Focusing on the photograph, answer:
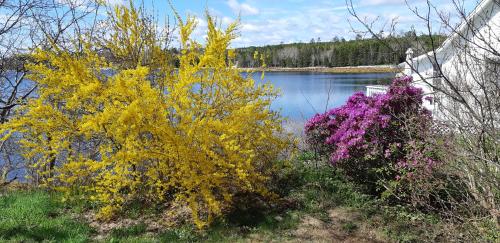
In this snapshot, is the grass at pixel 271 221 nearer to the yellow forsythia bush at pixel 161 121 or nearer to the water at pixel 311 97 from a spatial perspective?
the yellow forsythia bush at pixel 161 121

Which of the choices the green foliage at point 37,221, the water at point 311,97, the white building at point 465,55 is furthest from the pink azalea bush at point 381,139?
the green foliage at point 37,221

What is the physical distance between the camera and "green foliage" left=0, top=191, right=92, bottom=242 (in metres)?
5.11

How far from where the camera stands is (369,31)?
8.52ft

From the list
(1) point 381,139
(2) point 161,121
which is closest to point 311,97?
(1) point 381,139

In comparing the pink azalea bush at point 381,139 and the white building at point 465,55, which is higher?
the white building at point 465,55

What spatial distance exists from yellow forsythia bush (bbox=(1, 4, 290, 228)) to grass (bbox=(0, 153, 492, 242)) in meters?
0.30

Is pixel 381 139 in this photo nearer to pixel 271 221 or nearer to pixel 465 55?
pixel 271 221

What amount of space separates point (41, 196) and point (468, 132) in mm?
5734

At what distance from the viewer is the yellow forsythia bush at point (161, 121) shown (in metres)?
5.14

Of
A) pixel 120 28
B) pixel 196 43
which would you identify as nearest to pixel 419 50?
pixel 196 43

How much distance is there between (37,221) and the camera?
18.2ft

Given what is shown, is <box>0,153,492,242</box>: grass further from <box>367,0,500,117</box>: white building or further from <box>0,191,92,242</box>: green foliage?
<box>367,0,500,117</box>: white building

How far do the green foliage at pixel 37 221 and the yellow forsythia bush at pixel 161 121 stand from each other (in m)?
0.43

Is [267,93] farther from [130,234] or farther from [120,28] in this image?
[130,234]
